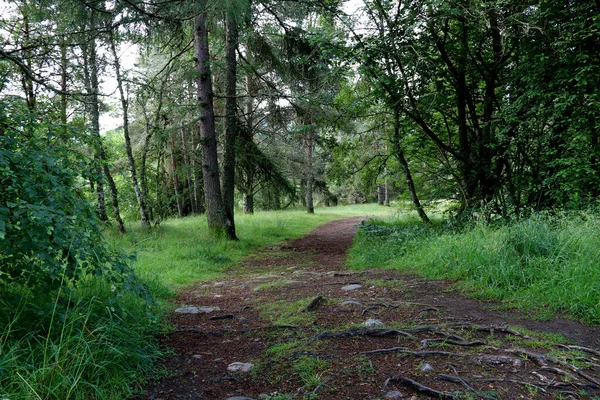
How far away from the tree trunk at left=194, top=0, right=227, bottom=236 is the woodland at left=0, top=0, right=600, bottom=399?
0.05 metres

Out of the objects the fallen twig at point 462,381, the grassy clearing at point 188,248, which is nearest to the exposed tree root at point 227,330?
the grassy clearing at point 188,248

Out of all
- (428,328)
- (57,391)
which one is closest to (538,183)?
(428,328)

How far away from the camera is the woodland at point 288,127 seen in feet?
8.91

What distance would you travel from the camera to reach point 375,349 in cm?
302

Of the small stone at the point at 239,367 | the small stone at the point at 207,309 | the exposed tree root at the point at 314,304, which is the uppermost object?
the exposed tree root at the point at 314,304

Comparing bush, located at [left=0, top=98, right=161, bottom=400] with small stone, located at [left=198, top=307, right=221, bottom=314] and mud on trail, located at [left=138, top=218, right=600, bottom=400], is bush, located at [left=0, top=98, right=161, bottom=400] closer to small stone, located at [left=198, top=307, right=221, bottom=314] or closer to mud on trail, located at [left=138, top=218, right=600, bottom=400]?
mud on trail, located at [left=138, top=218, right=600, bottom=400]

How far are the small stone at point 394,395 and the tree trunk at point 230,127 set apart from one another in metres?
8.34

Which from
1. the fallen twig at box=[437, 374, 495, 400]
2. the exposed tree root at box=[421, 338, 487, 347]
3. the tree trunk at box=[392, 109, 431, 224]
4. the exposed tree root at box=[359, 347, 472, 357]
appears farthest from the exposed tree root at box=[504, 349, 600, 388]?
the tree trunk at box=[392, 109, 431, 224]

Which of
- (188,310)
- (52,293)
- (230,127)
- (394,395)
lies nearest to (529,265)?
(394,395)

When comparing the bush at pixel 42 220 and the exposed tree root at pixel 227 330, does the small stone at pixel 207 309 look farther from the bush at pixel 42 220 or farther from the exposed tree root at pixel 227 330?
the bush at pixel 42 220

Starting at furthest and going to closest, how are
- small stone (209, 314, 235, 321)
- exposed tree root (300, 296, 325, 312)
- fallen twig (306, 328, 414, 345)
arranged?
small stone (209, 314, 235, 321)
exposed tree root (300, 296, 325, 312)
fallen twig (306, 328, 414, 345)

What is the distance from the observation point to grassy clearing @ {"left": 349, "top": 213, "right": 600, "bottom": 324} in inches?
145

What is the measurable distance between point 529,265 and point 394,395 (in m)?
2.94

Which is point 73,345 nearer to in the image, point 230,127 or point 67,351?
point 67,351
